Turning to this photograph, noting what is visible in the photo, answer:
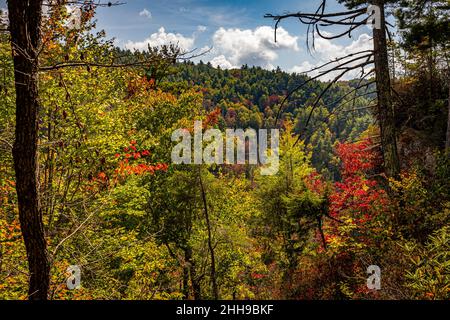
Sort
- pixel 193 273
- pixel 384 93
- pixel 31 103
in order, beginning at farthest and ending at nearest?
pixel 193 273, pixel 384 93, pixel 31 103

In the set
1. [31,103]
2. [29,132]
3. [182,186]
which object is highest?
[31,103]

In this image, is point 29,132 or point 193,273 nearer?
point 29,132

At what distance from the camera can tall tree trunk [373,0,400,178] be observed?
6379 millimetres

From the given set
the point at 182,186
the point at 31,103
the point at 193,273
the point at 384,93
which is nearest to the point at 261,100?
the point at 182,186

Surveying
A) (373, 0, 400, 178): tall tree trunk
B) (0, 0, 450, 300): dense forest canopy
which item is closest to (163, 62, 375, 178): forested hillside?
(0, 0, 450, 300): dense forest canopy

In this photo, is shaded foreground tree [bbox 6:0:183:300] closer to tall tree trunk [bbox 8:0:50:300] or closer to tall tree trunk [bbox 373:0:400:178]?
tall tree trunk [bbox 8:0:50:300]

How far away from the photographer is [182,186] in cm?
1458

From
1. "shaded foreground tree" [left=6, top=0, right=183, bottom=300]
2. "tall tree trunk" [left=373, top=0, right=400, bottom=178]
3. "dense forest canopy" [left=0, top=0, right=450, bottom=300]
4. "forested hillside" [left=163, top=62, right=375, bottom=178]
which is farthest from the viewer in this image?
"forested hillside" [left=163, top=62, right=375, bottom=178]

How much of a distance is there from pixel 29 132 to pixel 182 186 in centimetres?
1141

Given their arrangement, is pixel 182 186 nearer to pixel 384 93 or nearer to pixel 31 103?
pixel 384 93

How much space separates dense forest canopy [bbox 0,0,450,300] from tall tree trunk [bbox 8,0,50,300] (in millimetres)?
13

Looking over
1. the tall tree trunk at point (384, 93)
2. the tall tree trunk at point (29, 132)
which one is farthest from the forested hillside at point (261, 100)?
the tall tree trunk at point (29, 132)
